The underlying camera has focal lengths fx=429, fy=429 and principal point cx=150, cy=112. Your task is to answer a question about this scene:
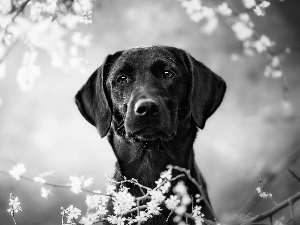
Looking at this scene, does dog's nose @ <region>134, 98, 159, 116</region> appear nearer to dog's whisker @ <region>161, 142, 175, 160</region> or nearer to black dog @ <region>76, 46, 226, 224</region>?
black dog @ <region>76, 46, 226, 224</region>

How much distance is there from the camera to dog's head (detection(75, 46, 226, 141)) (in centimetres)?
Answer: 380

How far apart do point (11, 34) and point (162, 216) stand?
208 cm

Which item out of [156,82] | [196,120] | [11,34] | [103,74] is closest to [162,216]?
[196,120]

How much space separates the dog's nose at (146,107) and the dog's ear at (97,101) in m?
0.68

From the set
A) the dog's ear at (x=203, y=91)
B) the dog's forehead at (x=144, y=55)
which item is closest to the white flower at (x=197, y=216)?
the dog's ear at (x=203, y=91)

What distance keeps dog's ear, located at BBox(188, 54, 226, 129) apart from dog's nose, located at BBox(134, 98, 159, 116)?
59 cm

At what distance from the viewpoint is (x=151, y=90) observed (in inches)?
155

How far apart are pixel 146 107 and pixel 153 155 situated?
0.78m

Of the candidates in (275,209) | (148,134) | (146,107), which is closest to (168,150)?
(148,134)

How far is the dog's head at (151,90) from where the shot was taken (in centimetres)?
380

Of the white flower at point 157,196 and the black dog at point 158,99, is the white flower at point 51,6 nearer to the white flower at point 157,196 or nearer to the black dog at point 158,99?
the black dog at point 158,99

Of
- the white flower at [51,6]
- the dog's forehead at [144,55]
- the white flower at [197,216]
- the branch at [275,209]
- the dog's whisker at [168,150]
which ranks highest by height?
the white flower at [51,6]

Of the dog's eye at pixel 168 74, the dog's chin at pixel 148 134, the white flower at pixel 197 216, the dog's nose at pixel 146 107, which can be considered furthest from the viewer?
the dog's eye at pixel 168 74

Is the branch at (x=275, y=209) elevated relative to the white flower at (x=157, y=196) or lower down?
lower down
